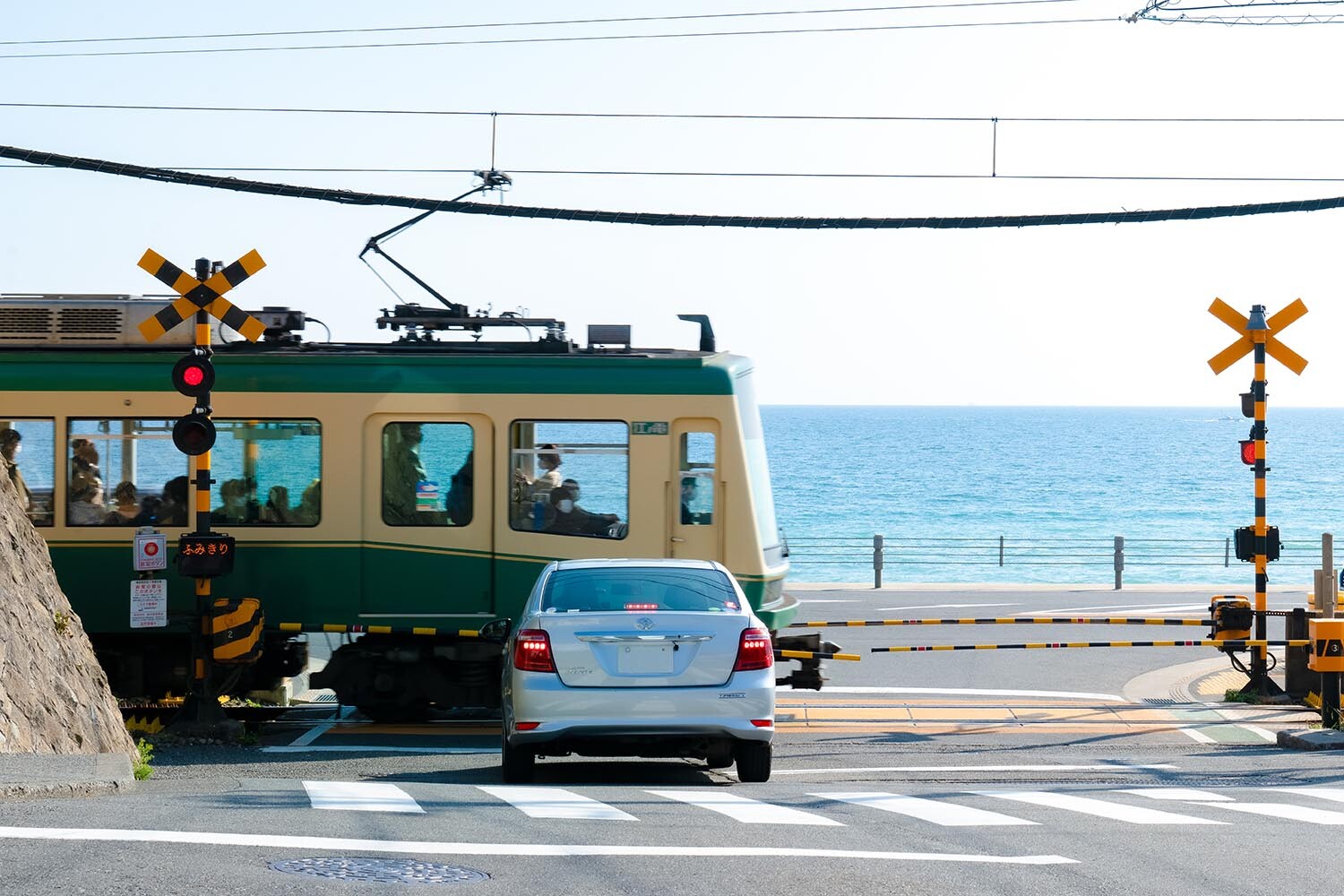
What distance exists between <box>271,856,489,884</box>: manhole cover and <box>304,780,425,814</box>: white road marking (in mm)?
1910

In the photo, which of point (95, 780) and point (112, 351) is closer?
point (95, 780)

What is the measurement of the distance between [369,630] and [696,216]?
6.66 meters

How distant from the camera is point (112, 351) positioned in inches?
595

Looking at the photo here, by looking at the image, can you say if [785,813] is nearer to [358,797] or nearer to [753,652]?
[753,652]

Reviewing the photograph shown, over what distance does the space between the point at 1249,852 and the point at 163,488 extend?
10.2 metres

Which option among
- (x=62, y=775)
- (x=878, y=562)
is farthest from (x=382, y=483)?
(x=878, y=562)

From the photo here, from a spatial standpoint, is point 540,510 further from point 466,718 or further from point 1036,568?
point 1036,568

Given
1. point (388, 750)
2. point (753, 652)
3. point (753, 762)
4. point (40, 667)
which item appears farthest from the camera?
point (388, 750)

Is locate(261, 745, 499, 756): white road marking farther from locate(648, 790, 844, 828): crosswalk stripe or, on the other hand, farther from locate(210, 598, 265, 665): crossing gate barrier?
locate(648, 790, 844, 828): crosswalk stripe

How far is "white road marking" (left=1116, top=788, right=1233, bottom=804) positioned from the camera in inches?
407

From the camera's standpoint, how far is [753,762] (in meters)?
11.2

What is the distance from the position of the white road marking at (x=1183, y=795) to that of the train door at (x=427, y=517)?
242 inches

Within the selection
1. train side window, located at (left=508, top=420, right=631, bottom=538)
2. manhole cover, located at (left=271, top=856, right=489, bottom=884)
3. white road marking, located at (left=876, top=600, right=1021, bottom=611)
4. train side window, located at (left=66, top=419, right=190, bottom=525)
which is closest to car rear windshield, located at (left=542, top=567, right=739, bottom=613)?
train side window, located at (left=508, top=420, right=631, bottom=538)

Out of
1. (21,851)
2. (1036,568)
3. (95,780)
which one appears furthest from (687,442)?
(1036,568)
